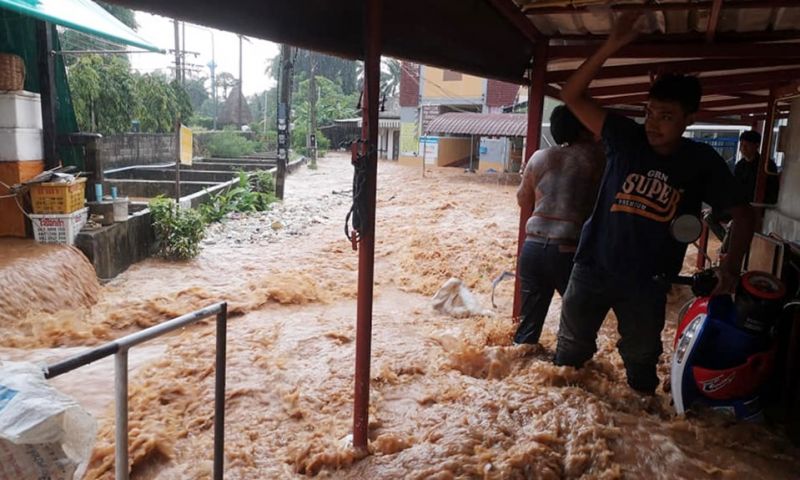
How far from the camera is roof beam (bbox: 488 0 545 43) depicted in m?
4.00

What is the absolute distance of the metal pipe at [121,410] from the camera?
209cm

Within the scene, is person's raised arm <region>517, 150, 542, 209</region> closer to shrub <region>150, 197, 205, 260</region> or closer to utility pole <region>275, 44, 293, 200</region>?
shrub <region>150, 197, 205, 260</region>

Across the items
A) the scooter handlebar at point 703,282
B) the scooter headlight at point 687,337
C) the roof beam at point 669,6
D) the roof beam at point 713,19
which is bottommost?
the scooter headlight at point 687,337

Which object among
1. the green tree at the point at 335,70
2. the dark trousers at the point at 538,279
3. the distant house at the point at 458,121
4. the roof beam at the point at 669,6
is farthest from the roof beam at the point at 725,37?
the green tree at the point at 335,70

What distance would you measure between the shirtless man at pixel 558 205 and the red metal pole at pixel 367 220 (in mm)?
1722

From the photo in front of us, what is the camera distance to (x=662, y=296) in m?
3.34

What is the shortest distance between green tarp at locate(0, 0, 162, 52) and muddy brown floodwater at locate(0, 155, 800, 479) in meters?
3.50

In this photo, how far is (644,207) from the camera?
10.5 feet

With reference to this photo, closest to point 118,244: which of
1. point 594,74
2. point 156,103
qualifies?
point 594,74

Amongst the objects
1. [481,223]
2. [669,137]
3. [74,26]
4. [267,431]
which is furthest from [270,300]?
[481,223]

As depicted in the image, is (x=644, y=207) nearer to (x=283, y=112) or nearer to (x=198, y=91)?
(x=283, y=112)

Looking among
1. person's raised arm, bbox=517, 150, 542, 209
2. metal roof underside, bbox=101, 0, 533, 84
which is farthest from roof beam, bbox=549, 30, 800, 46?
person's raised arm, bbox=517, 150, 542, 209

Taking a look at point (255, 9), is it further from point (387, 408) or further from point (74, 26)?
point (74, 26)

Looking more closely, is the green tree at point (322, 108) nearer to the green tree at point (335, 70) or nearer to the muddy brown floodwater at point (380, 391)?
the green tree at point (335, 70)
